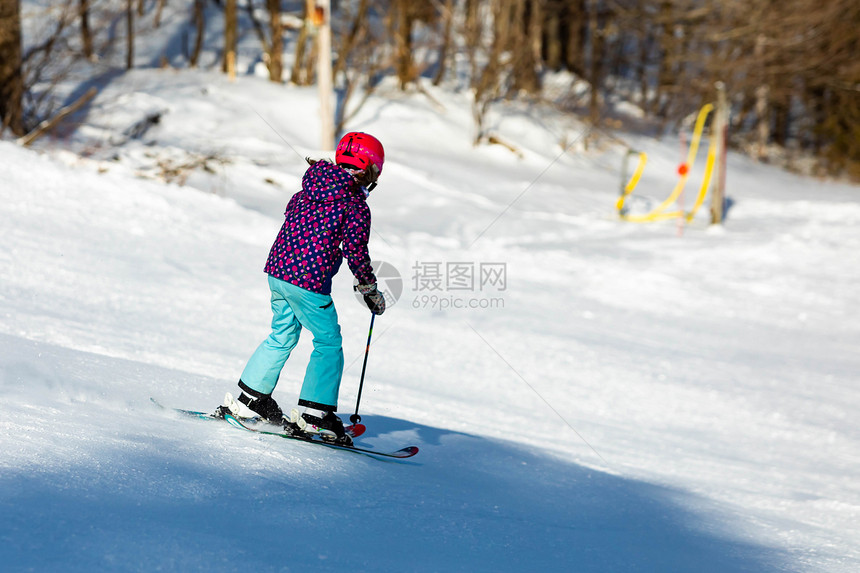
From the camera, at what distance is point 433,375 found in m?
6.86

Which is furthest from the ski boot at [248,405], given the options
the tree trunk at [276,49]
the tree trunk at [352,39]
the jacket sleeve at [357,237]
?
the tree trunk at [276,49]

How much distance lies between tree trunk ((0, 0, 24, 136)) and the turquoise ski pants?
9.72 m

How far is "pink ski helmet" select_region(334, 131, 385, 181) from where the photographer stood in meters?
3.94

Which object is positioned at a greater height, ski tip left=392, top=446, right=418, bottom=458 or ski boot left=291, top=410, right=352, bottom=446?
ski boot left=291, top=410, right=352, bottom=446

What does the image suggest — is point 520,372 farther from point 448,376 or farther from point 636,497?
point 636,497

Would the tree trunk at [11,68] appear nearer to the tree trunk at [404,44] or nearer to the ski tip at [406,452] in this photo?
the tree trunk at [404,44]

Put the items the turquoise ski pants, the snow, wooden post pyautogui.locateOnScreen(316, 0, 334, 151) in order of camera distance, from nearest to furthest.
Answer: the snow < the turquoise ski pants < wooden post pyautogui.locateOnScreen(316, 0, 334, 151)

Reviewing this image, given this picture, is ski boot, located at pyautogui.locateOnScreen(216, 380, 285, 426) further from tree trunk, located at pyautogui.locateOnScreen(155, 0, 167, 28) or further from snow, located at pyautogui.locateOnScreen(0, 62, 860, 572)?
tree trunk, located at pyautogui.locateOnScreen(155, 0, 167, 28)

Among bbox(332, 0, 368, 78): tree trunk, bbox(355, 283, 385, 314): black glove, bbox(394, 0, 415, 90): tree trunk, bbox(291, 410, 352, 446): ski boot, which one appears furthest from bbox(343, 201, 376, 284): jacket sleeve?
bbox(394, 0, 415, 90): tree trunk

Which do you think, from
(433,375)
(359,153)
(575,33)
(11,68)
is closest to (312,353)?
(359,153)

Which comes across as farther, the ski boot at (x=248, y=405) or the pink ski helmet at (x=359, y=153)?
the ski boot at (x=248, y=405)

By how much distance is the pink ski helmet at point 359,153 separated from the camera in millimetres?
3943

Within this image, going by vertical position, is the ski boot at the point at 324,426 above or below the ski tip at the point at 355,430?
above

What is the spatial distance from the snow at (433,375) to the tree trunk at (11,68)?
0.76 meters
